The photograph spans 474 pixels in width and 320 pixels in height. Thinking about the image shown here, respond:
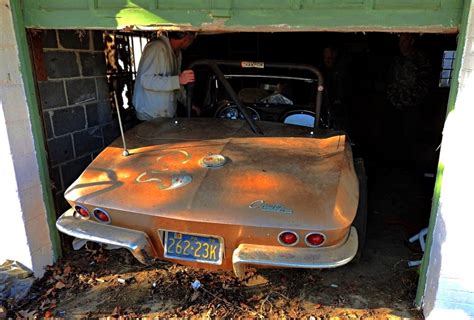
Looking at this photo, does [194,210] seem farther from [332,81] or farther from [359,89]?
[359,89]

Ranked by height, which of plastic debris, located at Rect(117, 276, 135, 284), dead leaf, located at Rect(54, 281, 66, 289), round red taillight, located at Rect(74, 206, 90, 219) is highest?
round red taillight, located at Rect(74, 206, 90, 219)

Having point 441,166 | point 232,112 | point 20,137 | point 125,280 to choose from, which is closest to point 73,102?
point 20,137

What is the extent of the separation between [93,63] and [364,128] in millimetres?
4788

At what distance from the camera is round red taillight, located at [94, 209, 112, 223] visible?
8.92 feet

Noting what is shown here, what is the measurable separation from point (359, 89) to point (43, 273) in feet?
18.8

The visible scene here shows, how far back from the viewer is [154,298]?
3180mm

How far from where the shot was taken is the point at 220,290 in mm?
3221

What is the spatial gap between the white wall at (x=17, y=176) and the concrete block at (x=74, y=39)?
3.21 feet

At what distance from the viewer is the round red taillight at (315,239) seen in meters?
2.45

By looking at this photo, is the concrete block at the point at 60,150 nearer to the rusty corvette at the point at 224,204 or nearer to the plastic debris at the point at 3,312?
the rusty corvette at the point at 224,204

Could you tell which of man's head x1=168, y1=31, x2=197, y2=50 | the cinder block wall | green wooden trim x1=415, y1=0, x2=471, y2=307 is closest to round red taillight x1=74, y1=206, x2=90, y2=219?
the cinder block wall

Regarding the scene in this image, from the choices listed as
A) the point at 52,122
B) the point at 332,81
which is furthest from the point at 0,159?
the point at 332,81

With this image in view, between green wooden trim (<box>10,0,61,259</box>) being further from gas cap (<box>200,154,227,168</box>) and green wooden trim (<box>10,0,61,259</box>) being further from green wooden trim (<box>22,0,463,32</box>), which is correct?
gas cap (<box>200,154,227,168</box>)

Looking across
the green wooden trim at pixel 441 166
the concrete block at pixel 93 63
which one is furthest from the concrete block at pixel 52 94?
the green wooden trim at pixel 441 166
